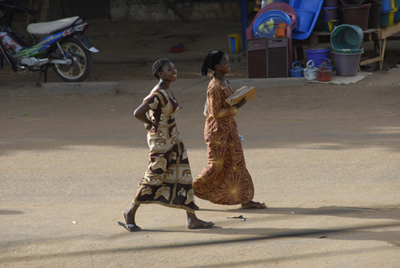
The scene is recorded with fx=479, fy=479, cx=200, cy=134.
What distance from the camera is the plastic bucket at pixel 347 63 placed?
10305 millimetres

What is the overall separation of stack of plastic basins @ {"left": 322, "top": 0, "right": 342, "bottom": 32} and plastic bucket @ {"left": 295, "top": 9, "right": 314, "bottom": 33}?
34 cm

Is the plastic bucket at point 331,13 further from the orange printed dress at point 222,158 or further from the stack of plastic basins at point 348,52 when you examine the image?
the orange printed dress at point 222,158

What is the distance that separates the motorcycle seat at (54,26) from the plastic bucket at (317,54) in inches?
195

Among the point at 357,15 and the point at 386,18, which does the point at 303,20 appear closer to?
the point at 357,15

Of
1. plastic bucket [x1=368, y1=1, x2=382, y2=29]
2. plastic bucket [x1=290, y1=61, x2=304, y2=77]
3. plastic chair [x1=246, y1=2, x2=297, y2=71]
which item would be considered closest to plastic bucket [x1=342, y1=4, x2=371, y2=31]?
plastic bucket [x1=368, y1=1, x2=382, y2=29]

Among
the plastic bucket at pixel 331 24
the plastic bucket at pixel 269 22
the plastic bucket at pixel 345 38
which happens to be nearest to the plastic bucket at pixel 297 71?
the plastic bucket at pixel 269 22

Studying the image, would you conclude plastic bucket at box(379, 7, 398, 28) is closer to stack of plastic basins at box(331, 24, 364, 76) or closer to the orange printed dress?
stack of plastic basins at box(331, 24, 364, 76)

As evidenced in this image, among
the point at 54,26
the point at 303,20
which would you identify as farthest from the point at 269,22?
the point at 54,26

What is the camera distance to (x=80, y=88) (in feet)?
32.0

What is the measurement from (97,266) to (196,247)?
27.0 inches

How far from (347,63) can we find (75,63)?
227 inches

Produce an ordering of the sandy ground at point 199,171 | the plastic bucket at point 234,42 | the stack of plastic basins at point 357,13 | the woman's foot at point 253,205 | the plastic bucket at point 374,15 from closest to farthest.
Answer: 1. the sandy ground at point 199,171
2. the woman's foot at point 253,205
3. the stack of plastic basins at point 357,13
4. the plastic bucket at point 374,15
5. the plastic bucket at point 234,42

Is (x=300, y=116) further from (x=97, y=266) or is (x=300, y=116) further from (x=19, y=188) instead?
(x=97, y=266)

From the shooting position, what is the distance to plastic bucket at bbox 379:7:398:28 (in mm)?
11318
